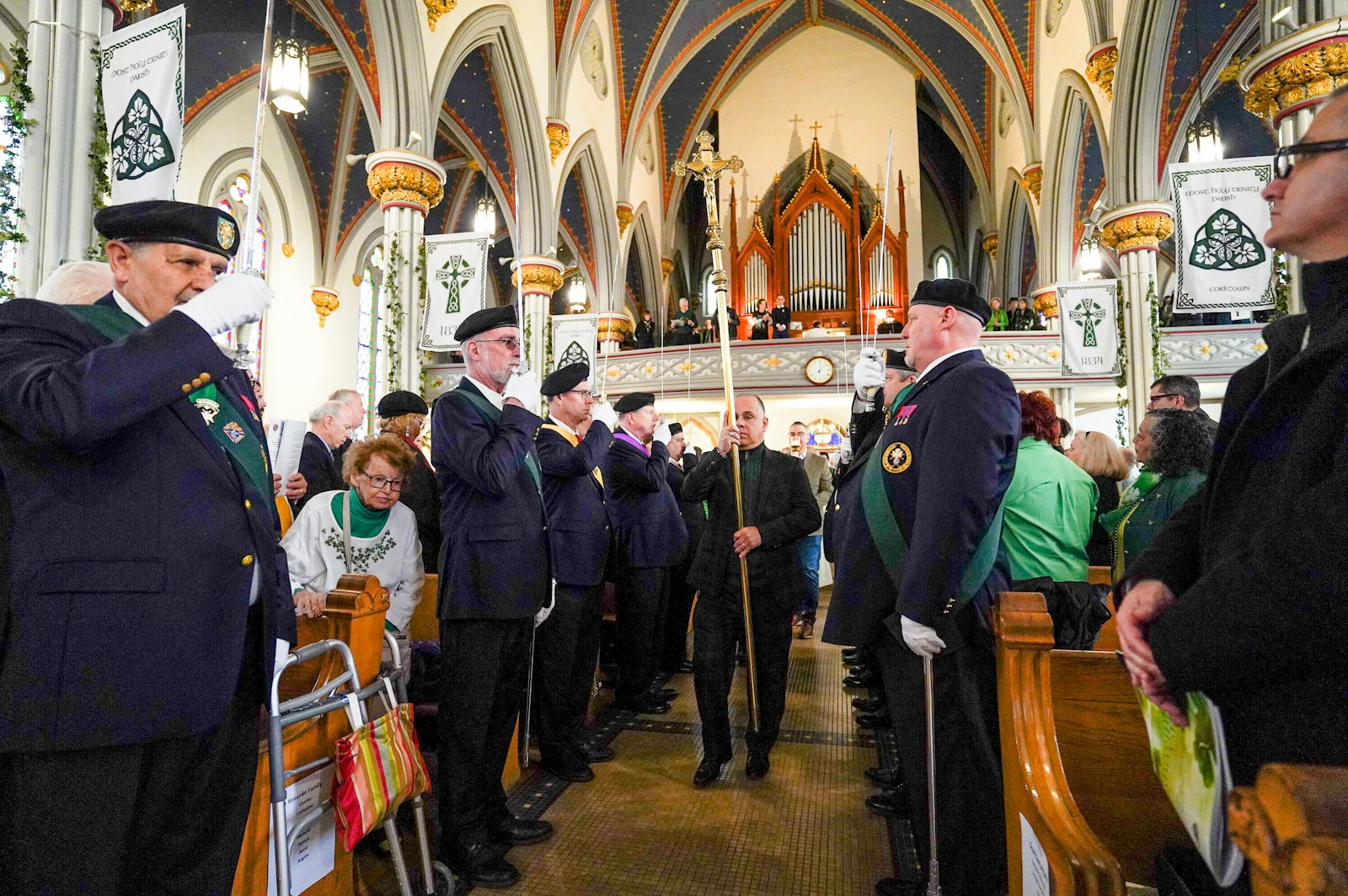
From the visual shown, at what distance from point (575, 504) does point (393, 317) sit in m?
5.46

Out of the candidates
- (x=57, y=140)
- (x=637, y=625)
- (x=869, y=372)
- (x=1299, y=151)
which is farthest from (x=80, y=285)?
(x=57, y=140)

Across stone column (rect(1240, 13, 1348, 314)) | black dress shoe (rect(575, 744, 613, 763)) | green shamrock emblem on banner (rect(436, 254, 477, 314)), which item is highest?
stone column (rect(1240, 13, 1348, 314))

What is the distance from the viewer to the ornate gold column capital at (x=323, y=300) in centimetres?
1363

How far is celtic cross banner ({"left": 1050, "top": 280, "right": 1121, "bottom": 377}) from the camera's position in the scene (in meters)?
9.30

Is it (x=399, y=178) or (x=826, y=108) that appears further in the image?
(x=826, y=108)

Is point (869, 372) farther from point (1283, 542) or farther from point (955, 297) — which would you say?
point (1283, 542)

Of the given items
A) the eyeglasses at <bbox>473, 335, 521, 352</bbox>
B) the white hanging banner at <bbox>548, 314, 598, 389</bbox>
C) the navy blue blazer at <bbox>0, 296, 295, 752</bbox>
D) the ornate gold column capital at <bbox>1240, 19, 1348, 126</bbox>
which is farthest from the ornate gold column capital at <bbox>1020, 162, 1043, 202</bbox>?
the navy blue blazer at <bbox>0, 296, 295, 752</bbox>

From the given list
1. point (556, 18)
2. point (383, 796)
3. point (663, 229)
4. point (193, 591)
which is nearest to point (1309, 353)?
point (193, 591)

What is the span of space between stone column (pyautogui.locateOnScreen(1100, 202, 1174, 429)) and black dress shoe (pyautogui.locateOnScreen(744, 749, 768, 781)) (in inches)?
322

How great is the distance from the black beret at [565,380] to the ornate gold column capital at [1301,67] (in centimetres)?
544

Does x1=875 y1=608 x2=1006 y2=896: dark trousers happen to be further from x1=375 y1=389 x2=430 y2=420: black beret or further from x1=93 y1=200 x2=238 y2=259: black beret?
x1=375 y1=389 x2=430 y2=420: black beret

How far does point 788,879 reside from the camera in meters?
2.34

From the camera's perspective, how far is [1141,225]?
908cm

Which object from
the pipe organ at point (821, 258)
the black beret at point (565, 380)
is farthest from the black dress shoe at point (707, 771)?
the pipe organ at point (821, 258)
